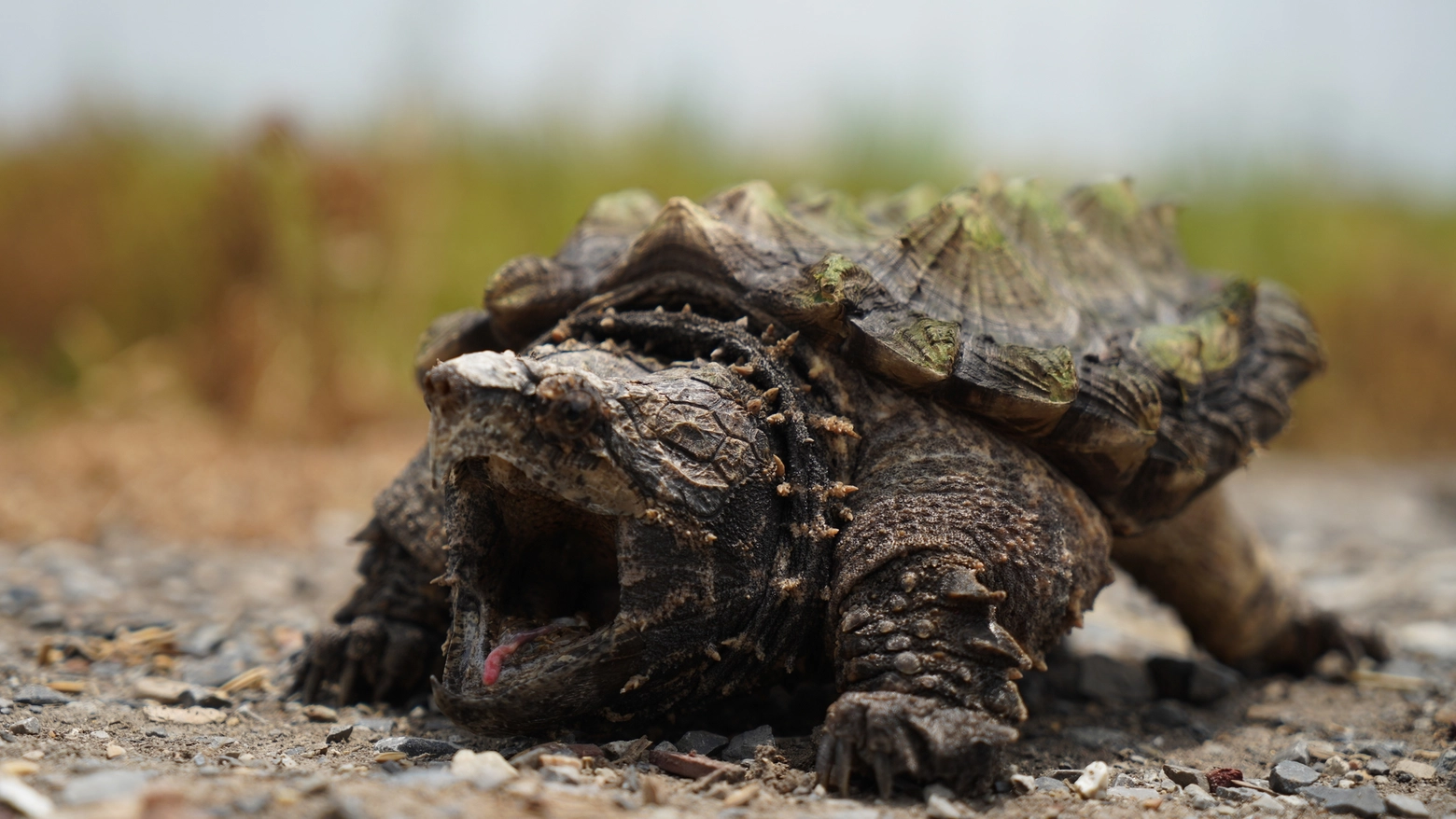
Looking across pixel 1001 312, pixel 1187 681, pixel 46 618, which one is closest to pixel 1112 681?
pixel 1187 681

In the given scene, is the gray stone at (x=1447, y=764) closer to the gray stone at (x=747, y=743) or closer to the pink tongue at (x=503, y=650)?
the gray stone at (x=747, y=743)

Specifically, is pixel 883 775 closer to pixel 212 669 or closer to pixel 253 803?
pixel 253 803

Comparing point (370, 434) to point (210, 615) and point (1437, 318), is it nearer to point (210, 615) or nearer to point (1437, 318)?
point (210, 615)

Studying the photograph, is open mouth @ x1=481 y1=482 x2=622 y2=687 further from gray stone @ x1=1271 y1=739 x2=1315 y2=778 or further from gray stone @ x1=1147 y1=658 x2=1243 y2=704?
gray stone @ x1=1147 y1=658 x2=1243 y2=704

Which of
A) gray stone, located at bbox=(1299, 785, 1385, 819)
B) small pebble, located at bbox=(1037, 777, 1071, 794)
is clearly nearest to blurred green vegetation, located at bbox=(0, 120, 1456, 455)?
small pebble, located at bbox=(1037, 777, 1071, 794)

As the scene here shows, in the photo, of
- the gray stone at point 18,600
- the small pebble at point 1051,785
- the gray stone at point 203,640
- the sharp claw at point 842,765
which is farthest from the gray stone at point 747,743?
the gray stone at point 18,600

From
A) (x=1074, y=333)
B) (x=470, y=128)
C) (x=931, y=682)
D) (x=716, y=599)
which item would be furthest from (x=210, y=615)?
(x=470, y=128)
